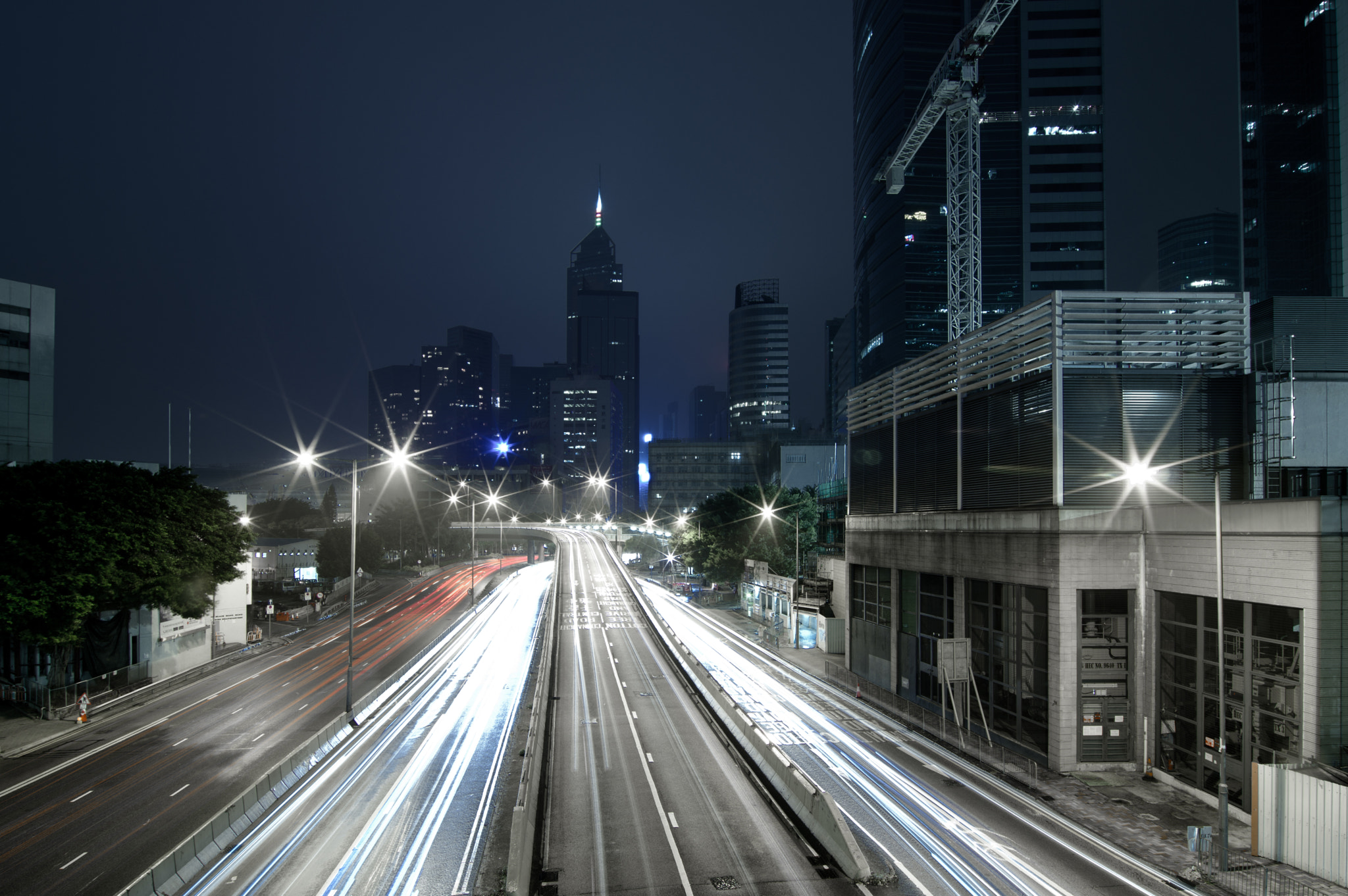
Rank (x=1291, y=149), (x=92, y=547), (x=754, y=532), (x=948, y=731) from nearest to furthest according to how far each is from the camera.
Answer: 1. (x=948, y=731)
2. (x=92, y=547)
3. (x=754, y=532)
4. (x=1291, y=149)

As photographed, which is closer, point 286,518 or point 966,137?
point 966,137

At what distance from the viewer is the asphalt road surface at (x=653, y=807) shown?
16.2 m

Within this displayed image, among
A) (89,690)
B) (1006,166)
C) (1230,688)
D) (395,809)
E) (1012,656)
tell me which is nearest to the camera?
(1230,688)

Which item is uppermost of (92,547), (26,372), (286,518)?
(26,372)

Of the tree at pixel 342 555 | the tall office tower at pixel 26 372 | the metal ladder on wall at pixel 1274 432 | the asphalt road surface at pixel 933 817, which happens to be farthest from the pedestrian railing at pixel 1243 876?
the tree at pixel 342 555

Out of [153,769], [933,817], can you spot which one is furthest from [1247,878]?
[153,769]

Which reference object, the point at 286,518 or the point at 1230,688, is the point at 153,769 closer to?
the point at 1230,688

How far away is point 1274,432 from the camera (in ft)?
81.0

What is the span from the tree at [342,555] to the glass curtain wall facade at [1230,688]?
94.8 meters

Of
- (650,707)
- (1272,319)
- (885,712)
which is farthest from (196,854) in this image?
(1272,319)

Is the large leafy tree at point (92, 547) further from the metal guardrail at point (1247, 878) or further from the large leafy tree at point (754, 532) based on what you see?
the large leafy tree at point (754, 532)

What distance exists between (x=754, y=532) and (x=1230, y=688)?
57.9 meters

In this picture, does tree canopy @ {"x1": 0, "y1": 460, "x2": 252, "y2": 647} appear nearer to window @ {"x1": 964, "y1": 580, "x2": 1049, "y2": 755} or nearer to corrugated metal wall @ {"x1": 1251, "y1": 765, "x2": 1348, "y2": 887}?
window @ {"x1": 964, "y1": 580, "x2": 1049, "y2": 755}

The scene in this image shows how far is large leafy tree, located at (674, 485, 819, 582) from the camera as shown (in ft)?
247
